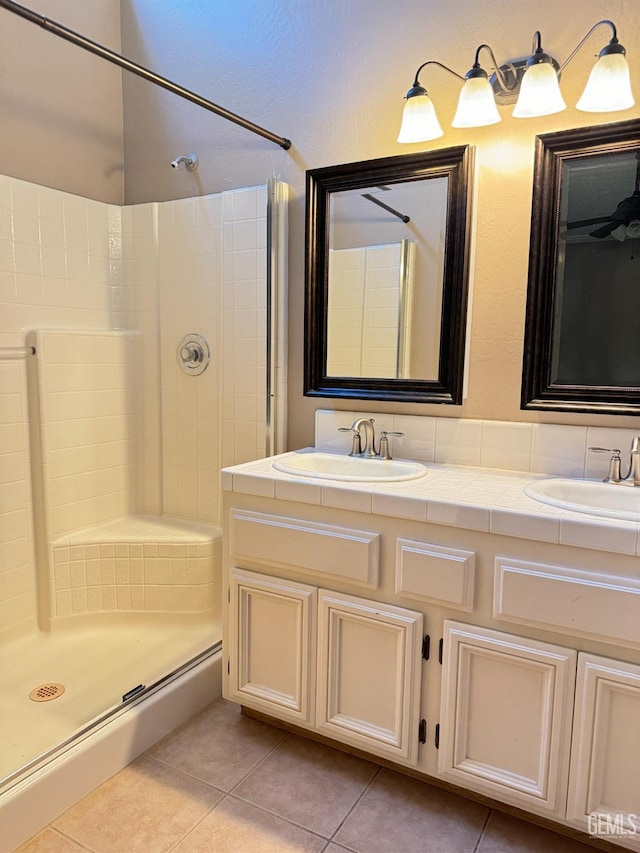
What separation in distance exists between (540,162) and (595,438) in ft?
2.71

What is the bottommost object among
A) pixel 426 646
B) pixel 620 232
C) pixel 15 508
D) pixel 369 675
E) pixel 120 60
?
pixel 369 675

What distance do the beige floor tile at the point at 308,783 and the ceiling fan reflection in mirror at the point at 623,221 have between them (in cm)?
169

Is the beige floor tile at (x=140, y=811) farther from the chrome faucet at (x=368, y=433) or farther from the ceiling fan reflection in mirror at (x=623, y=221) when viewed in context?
the ceiling fan reflection in mirror at (x=623, y=221)

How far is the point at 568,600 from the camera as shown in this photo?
1.29 m

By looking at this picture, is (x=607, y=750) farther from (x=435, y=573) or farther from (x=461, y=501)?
(x=461, y=501)

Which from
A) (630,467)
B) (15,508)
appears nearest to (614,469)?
(630,467)

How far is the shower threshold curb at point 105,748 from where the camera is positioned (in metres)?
1.40

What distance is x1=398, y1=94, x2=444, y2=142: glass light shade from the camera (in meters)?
1.76

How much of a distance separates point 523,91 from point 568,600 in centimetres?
136

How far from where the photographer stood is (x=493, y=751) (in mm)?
1415

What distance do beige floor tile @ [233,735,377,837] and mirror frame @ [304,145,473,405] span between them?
1.14 metres

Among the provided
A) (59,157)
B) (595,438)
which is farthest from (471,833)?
(59,157)

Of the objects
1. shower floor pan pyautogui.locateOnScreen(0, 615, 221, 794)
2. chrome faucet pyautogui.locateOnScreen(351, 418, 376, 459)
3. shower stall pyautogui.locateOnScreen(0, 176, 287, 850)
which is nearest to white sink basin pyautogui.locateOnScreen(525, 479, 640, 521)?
chrome faucet pyautogui.locateOnScreen(351, 418, 376, 459)

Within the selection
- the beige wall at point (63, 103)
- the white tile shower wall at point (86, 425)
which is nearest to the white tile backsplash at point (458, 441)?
the white tile shower wall at point (86, 425)
